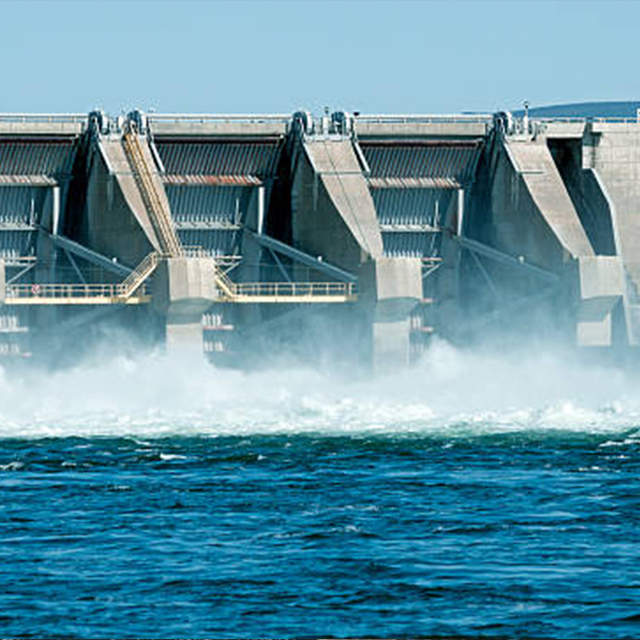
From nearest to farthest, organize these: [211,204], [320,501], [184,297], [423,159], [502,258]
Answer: [320,501]
[184,297]
[211,204]
[502,258]
[423,159]

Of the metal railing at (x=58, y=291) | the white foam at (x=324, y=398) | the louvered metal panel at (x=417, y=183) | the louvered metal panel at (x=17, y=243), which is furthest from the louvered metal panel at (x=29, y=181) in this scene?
the louvered metal panel at (x=417, y=183)

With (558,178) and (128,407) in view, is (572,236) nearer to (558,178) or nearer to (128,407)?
(558,178)

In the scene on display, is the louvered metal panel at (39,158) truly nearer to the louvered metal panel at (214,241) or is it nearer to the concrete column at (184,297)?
the louvered metal panel at (214,241)

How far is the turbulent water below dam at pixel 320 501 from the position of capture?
29109 millimetres

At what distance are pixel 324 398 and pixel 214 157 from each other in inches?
459

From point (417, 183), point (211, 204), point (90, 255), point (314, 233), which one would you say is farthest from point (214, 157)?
point (417, 183)

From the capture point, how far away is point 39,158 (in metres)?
66.6

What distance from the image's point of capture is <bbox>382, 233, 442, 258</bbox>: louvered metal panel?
7062 centimetres

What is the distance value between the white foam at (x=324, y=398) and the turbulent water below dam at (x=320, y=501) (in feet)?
0.39

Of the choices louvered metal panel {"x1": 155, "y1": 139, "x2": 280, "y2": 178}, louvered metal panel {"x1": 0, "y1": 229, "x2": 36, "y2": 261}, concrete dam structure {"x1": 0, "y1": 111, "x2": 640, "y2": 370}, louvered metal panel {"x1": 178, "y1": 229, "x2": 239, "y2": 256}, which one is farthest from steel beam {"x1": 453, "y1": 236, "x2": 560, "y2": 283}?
louvered metal panel {"x1": 0, "y1": 229, "x2": 36, "y2": 261}

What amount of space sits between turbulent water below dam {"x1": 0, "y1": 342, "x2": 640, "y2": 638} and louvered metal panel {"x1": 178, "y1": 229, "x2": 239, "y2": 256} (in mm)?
5467

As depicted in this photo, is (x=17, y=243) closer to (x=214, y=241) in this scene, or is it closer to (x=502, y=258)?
(x=214, y=241)

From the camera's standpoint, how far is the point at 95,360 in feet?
211

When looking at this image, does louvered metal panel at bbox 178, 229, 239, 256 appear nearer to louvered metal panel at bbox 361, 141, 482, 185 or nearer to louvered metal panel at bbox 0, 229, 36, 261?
louvered metal panel at bbox 0, 229, 36, 261
